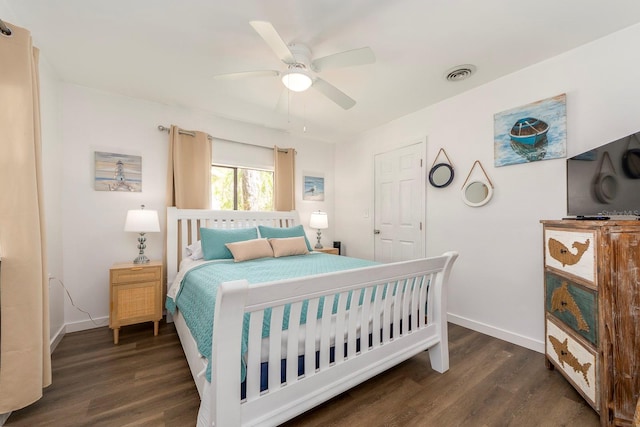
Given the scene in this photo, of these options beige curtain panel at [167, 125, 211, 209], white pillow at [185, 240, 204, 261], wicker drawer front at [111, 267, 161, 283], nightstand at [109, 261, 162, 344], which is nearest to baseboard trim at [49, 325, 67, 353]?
nightstand at [109, 261, 162, 344]

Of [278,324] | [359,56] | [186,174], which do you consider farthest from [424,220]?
[186,174]

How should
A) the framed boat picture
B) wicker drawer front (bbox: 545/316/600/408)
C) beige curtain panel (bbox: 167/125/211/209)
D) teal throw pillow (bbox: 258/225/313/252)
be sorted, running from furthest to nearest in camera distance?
teal throw pillow (bbox: 258/225/313/252) < beige curtain panel (bbox: 167/125/211/209) < the framed boat picture < wicker drawer front (bbox: 545/316/600/408)

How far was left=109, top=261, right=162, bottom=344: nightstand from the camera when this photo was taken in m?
2.46

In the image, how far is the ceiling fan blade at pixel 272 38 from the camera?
1.50 meters

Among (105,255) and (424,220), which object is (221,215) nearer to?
(105,255)

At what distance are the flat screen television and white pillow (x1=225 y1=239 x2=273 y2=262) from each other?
272 centimetres

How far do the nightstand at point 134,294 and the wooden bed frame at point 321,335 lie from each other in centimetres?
124

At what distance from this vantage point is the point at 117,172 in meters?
2.92

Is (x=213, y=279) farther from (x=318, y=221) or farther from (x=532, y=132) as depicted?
(x=532, y=132)

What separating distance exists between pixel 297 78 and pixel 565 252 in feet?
7.48

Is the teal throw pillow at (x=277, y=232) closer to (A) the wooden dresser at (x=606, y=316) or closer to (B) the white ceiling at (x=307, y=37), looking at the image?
(B) the white ceiling at (x=307, y=37)

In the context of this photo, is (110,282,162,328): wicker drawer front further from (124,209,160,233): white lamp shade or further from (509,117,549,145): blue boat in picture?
(509,117,549,145): blue boat in picture

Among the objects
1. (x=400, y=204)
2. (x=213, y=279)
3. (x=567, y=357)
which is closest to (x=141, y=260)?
(x=213, y=279)

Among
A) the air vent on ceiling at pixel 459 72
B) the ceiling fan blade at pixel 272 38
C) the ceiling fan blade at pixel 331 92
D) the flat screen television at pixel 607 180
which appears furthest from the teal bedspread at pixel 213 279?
the air vent on ceiling at pixel 459 72
